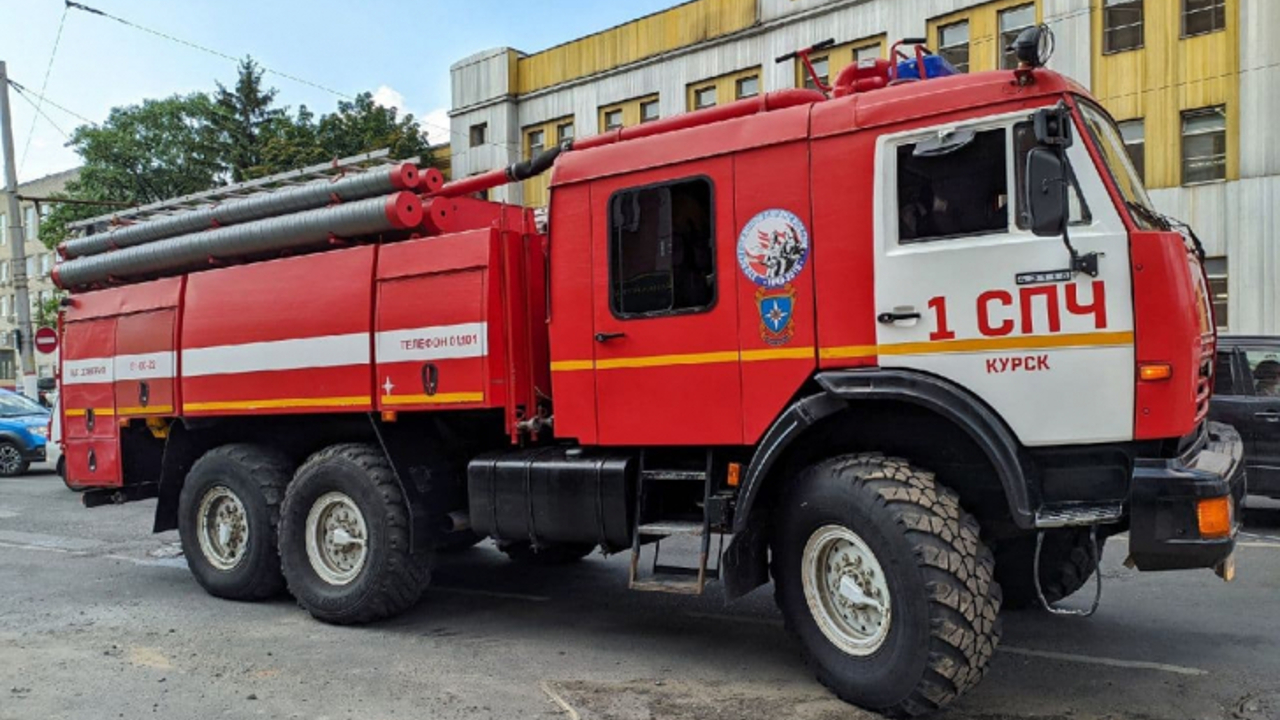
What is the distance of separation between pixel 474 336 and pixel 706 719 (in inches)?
110

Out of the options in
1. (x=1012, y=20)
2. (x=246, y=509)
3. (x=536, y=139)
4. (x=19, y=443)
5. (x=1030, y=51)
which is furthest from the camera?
(x=536, y=139)

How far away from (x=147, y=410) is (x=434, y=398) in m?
3.25

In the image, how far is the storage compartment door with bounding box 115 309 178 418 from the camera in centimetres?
804

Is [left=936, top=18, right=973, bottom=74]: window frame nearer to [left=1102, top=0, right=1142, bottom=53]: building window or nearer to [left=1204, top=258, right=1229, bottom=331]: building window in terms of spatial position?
[left=1102, top=0, right=1142, bottom=53]: building window

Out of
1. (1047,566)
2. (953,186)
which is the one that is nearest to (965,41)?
(1047,566)

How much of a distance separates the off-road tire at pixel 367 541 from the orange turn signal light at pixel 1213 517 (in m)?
4.70

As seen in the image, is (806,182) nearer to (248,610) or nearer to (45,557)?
(248,610)

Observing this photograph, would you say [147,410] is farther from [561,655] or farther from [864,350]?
[864,350]

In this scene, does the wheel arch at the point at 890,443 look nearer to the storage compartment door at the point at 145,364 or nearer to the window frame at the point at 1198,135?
the storage compartment door at the point at 145,364

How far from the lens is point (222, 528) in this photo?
310 inches

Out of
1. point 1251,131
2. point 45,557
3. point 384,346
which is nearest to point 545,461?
point 384,346

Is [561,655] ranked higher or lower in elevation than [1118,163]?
lower

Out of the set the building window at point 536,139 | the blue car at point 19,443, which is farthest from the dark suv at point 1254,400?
the building window at point 536,139

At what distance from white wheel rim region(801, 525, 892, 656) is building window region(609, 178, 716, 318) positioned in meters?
1.47
